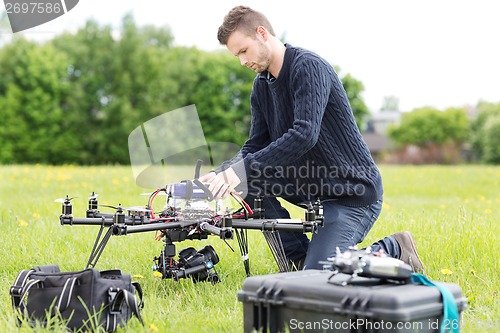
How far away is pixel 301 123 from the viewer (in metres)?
4.20

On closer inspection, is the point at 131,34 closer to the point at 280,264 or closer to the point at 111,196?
the point at 111,196

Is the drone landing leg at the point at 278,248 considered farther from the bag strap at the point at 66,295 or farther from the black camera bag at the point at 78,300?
the bag strap at the point at 66,295

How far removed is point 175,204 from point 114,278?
0.71 meters

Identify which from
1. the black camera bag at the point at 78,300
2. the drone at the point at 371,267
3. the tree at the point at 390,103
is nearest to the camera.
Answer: the drone at the point at 371,267

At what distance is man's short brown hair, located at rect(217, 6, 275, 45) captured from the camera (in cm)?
429

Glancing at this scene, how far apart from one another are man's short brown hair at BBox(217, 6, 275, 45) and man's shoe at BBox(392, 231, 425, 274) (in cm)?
173

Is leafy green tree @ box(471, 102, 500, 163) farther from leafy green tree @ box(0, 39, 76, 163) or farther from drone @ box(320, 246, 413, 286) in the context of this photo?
drone @ box(320, 246, 413, 286)

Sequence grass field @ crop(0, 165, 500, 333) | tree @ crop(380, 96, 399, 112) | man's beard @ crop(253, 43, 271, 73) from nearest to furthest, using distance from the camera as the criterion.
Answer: grass field @ crop(0, 165, 500, 333)
man's beard @ crop(253, 43, 271, 73)
tree @ crop(380, 96, 399, 112)

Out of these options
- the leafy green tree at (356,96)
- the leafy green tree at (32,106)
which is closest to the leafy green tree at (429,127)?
the leafy green tree at (356,96)

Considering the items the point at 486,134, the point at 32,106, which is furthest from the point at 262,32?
the point at 486,134

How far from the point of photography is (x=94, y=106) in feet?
153

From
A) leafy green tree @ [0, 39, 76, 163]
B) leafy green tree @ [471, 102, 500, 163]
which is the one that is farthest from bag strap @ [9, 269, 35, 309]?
leafy green tree @ [471, 102, 500, 163]

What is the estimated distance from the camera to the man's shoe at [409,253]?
4.82 meters

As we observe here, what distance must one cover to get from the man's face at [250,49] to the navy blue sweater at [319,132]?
0.19 metres
